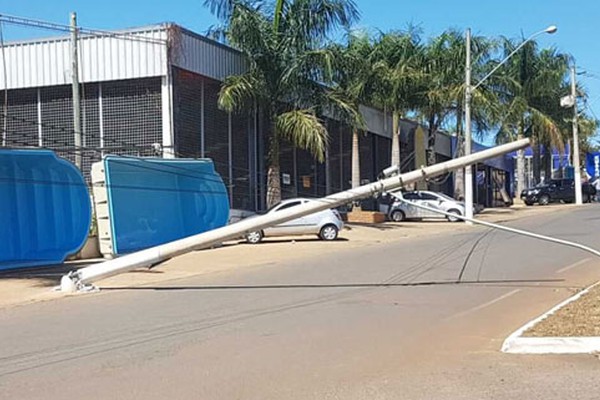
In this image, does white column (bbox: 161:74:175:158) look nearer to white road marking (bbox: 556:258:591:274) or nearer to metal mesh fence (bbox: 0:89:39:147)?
metal mesh fence (bbox: 0:89:39:147)

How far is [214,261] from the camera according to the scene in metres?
19.2

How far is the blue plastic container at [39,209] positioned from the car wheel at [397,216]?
19057mm

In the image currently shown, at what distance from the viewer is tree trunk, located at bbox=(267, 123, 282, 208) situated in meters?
28.5

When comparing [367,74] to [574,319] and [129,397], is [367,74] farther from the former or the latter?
[129,397]

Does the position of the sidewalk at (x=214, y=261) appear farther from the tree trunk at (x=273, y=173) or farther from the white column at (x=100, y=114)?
the white column at (x=100, y=114)

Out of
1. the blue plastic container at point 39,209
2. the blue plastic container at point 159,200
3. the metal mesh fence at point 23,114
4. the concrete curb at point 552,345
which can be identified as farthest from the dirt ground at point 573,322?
the metal mesh fence at point 23,114

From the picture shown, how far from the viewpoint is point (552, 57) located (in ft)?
157

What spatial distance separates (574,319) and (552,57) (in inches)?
1674

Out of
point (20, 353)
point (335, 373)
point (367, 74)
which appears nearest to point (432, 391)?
point (335, 373)

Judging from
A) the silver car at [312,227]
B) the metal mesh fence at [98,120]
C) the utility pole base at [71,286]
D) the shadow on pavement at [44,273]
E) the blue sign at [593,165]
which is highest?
the metal mesh fence at [98,120]

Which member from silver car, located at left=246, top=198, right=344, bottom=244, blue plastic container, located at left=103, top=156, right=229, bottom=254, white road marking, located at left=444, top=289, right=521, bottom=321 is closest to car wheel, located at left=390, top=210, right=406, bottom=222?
silver car, located at left=246, top=198, right=344, bottom=244

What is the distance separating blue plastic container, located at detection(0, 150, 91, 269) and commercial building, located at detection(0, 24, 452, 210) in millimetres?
4411

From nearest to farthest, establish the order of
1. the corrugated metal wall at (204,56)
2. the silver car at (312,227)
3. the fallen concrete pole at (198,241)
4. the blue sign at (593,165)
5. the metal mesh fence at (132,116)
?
the fallen concrete pole at (198,241)
the silver car at (312,227)
the corrugated metal wall at (204,56)
the metal mesh fence at (132,116)
the blue sign at (593,165)

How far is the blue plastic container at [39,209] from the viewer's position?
61.4 feet
